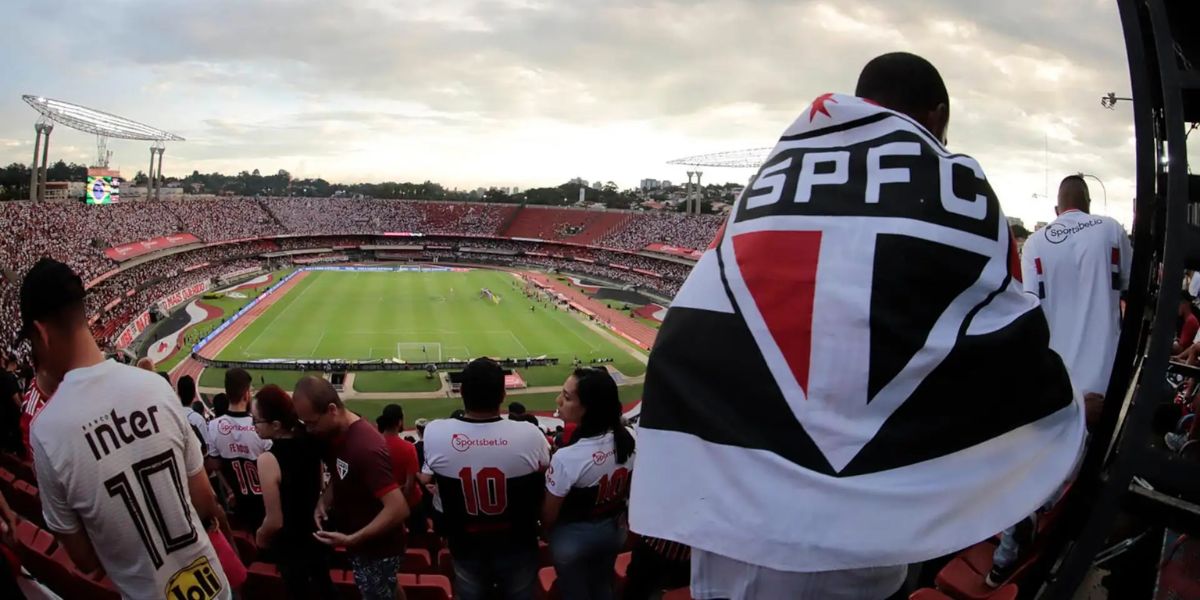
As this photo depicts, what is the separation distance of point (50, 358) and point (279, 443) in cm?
157

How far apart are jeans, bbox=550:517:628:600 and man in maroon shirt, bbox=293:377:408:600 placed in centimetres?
91

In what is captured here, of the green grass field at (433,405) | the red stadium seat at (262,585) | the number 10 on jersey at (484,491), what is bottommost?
the green grass field at (433,405)

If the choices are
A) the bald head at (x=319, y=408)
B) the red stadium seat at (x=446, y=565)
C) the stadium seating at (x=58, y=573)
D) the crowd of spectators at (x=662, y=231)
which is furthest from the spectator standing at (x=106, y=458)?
A: the crowd of spectators at (x=662, y=231)

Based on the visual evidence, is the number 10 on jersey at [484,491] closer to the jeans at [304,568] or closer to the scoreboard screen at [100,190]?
the jeans at [304,568]

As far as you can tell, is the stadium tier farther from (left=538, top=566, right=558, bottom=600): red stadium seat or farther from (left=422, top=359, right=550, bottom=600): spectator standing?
(left=422, top=359, right=550, bottom=600): spectator standing

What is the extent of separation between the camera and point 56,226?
1746 inches

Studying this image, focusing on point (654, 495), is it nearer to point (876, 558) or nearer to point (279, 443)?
point (876, 558)

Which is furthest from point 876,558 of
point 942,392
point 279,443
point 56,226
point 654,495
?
point 56,226

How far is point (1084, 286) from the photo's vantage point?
280 centimetres

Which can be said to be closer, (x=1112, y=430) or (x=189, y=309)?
(x=1112, y=430)

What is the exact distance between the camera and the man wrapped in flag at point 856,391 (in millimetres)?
1320

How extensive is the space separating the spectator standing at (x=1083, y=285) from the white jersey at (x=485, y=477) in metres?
2.52

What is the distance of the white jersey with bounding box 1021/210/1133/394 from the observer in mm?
2623

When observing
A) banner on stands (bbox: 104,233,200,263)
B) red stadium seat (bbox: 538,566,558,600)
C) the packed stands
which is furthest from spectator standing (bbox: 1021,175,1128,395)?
the packed stands
